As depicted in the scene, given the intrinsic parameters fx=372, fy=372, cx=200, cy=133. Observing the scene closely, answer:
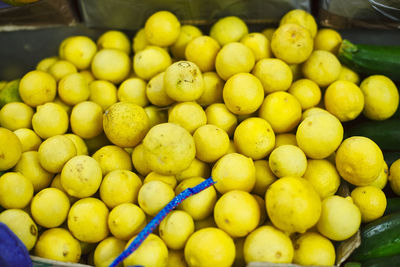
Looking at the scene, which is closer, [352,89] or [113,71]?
[352,89]

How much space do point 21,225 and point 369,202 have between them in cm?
147

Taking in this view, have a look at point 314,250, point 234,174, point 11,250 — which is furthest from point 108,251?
point 314,250

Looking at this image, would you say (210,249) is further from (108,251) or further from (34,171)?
(34,171)

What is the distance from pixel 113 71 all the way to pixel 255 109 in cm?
85

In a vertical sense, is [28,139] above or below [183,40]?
below

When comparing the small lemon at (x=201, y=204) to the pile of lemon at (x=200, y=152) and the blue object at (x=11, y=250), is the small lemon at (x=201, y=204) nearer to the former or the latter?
the pile of lemon at (x=200, y=152)

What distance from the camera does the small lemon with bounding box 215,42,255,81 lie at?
1.82 metres

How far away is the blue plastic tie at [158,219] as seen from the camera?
4.42ft

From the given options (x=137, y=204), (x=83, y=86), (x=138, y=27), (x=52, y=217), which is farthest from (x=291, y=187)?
(x=138, y=27)

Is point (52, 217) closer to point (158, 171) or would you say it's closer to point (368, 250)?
point (158, 171)

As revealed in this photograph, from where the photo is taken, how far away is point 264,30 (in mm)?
2301

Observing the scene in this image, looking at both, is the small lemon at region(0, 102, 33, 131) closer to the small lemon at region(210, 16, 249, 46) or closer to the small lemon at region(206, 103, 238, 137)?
the small lemon at region(206, 103, 238, 137)

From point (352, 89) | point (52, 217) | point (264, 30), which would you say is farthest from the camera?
point (264, 30)

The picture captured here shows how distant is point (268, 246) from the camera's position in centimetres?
137
